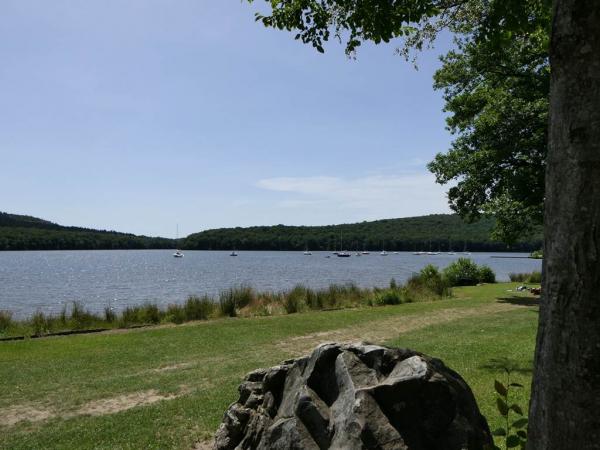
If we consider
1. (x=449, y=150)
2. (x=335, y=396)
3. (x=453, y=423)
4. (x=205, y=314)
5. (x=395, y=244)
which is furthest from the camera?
(x=395, y=244)

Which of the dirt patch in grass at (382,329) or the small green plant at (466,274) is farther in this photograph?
the small green plant at (466,274)

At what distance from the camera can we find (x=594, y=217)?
2047 millimetres

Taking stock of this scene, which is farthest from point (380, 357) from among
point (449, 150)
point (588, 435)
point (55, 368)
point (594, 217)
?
point (449, 150)

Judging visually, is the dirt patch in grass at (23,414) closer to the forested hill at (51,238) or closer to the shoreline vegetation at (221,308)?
the shoreline vegetation at (221,308)

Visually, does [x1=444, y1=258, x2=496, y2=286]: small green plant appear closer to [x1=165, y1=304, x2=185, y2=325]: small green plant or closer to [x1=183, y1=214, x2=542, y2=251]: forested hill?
[x1=165, y1=304, x2=185, y2=325]: small green plant

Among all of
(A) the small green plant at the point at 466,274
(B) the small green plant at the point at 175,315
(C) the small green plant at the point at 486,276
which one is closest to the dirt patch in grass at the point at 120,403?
(B) the small green plant at the point at 175,315

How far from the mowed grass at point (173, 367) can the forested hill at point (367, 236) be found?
133509mm

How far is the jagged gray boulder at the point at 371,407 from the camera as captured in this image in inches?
159

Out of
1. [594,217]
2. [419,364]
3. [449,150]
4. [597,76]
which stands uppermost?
[449,150]

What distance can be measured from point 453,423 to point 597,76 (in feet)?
10.4

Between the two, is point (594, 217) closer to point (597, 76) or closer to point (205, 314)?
point (597, 76)

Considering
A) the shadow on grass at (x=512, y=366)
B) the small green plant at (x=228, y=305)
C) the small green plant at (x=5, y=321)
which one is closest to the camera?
the shadow on grass at (x=512, y=366)

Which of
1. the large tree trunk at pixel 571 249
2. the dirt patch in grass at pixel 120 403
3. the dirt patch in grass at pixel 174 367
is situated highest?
the large tree trunk at pixel 571 249

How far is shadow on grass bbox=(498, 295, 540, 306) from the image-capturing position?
2094cm
